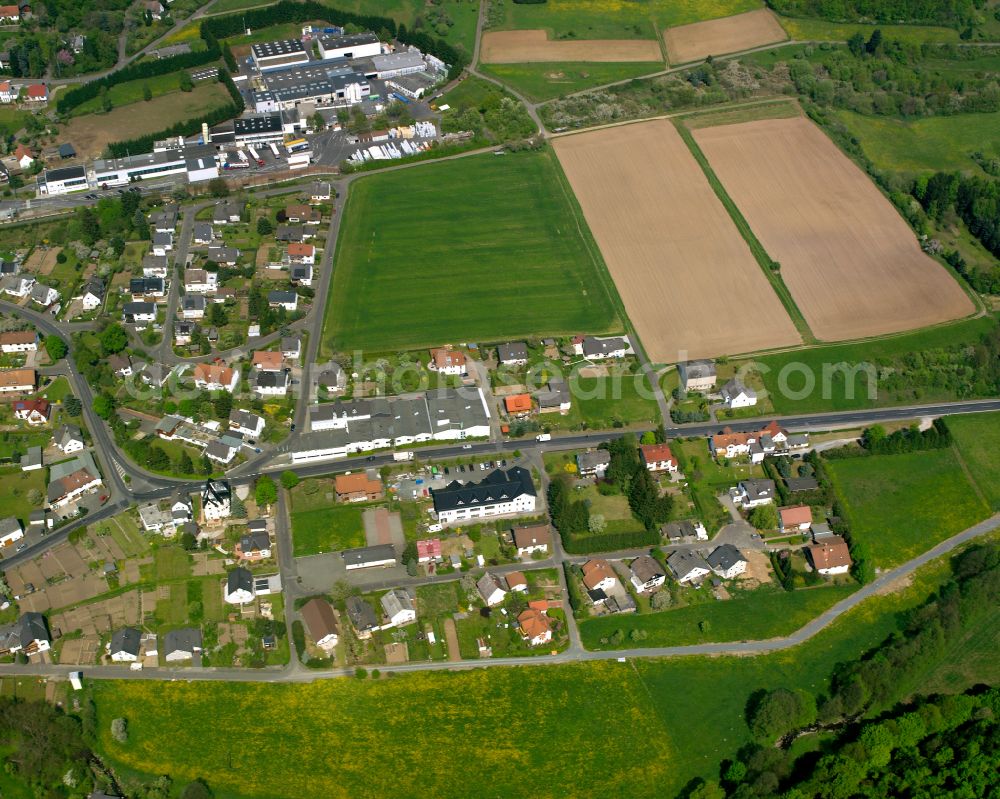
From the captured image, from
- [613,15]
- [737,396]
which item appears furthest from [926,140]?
[737,396]

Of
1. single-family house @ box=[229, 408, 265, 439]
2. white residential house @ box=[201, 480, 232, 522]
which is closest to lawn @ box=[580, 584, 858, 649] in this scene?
white residential house @ box=[201, 480, 232, 522]

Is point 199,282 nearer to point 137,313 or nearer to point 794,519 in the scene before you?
point 137,313

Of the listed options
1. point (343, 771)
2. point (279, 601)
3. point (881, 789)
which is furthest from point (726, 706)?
point (279, 601)

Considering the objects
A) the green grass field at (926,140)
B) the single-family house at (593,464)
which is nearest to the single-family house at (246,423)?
the single-family house at (593,464)

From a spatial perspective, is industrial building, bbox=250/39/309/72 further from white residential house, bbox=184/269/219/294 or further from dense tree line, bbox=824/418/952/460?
dense tree line, bbox=824/418/952/460

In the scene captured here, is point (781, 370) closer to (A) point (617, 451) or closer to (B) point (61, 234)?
(A) point (617, 451)
